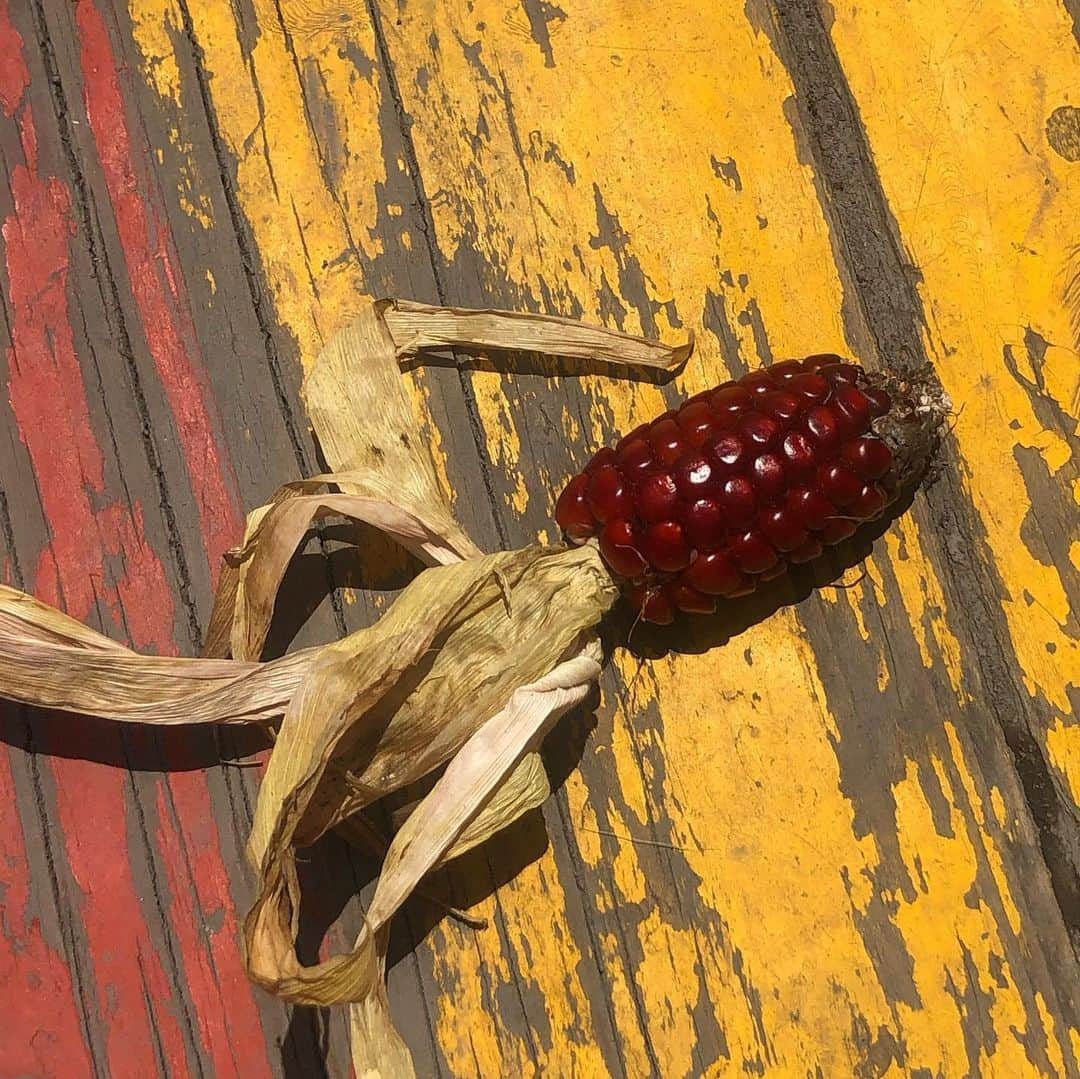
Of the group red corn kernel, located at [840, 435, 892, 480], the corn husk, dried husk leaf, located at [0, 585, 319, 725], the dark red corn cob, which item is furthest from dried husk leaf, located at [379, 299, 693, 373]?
dried husk leaf, located at [0, 585, 319, 725]

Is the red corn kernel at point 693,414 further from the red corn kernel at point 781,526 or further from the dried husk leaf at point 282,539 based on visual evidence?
the dried husk leaf at point 282,539

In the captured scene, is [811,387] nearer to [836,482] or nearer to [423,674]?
[836,482]

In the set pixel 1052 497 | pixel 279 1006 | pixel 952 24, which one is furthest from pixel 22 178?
pixel 1052 497

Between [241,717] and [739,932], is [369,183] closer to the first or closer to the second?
[241,717]

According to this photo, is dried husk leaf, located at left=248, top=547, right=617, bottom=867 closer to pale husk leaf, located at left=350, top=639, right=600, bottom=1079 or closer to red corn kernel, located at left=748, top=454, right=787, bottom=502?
pale husk leaf, located at left=350, top=639, right=600, bottom=1079

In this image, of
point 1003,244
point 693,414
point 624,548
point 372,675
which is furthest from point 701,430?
point 1003,244

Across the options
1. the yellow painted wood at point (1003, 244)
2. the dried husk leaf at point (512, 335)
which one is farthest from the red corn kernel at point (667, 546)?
the yellow painted wood at point (1003, 244)
